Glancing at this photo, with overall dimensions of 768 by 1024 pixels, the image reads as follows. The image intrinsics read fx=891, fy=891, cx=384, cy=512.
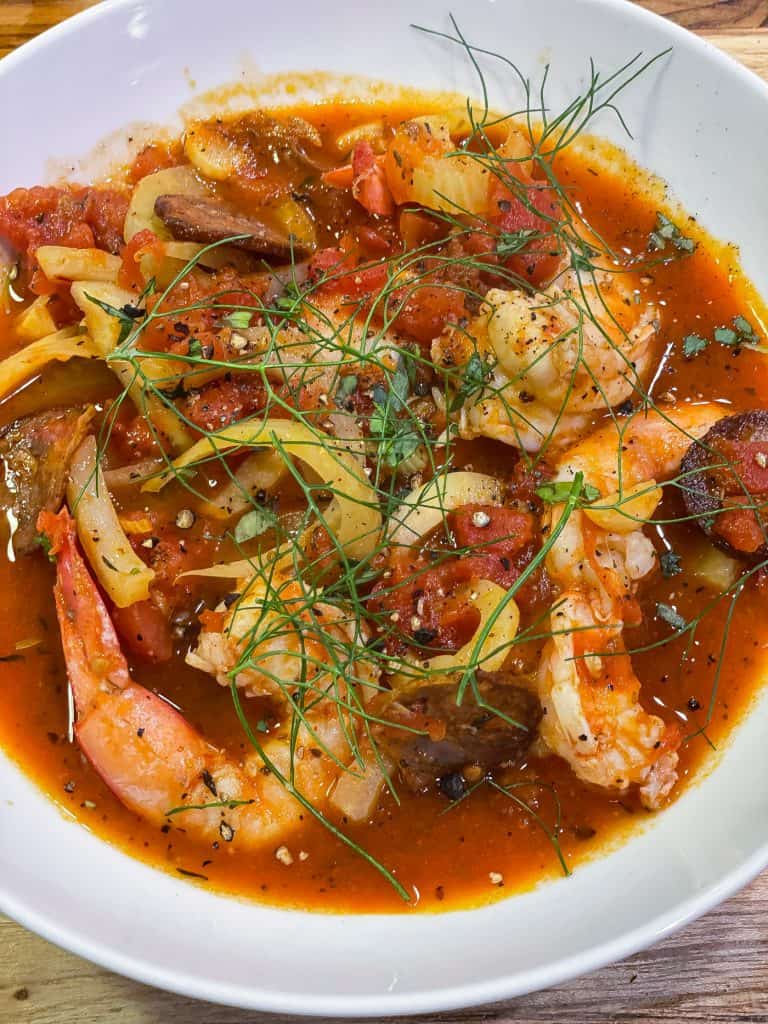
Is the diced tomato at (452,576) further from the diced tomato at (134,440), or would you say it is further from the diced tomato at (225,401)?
the diced tomato at (134,440)

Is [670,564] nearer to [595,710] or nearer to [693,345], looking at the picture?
[595,710]

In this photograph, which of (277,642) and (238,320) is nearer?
(277,642)

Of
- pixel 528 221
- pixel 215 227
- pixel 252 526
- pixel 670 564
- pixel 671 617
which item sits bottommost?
pixel 671 617

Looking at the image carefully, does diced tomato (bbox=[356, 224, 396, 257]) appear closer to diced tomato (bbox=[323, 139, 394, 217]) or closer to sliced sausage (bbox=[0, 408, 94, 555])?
diced tomato (bbox=[323, 139, 394, 217])

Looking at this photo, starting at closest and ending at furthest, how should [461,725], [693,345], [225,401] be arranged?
[461,725] → [225,401] → [693,345]

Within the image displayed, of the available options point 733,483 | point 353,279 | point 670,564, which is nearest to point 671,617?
point 670,564

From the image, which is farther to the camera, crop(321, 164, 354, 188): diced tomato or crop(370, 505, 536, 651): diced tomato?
crop(321, 164, 354, 188): diced tomato

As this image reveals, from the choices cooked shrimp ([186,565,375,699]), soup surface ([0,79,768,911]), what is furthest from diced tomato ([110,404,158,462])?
cooked shrimp ([186,565,375,699])
